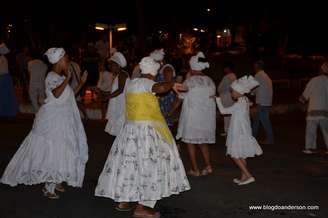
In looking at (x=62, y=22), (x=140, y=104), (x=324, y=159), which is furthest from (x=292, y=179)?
(x=62, y=22)

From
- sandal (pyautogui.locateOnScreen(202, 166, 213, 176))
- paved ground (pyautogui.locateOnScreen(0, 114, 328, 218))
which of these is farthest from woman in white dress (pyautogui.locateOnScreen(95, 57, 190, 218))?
sandal (pyautogui.locateOnScreen(202, 166, 213, 176))

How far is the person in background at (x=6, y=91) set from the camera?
53.1 ft

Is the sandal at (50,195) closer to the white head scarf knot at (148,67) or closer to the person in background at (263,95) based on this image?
the white head scarf knot at (148,67)

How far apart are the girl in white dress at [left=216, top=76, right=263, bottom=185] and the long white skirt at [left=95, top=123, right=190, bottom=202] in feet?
6.38

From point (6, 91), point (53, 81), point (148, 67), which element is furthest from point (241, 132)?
point (6, 91)

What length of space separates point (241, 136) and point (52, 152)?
2890mm

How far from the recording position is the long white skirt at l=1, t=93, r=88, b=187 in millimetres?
8312

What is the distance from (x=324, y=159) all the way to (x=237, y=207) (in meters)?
4.17

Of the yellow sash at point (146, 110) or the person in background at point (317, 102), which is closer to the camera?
the yellow sash at point (146, 110)

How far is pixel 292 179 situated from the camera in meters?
9.85

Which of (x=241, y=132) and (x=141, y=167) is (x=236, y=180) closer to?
(x=241, y=132)

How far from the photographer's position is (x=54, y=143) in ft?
27.6

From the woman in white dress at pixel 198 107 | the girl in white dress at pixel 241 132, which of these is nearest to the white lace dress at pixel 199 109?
the woman in white dress at pixel 198 107

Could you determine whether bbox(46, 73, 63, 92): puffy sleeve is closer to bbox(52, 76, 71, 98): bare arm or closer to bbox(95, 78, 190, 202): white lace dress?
bbox(52, 76, 71, 98): bare arm
